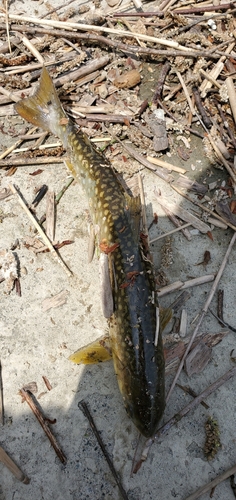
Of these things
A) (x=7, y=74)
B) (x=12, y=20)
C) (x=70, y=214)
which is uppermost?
(x=12, y=20)

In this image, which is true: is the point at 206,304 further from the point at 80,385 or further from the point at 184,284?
the point at 80,385

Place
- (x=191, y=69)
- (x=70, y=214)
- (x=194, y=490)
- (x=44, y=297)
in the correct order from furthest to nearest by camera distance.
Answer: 1. (x=191, y=69)
2. (x=70, y=214)
3. (x=44, y=297)
4. (x=194, y=490)

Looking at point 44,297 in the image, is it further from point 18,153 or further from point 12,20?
point 12,20

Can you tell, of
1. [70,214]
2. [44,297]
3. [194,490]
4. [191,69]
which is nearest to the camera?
[194,490]

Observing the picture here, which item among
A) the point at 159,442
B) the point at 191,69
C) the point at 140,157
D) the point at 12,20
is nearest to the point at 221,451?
the point at 159,442

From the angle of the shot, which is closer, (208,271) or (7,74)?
(208,271)

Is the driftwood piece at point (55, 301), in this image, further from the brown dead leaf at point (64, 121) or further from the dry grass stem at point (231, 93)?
the dry grass stem at point (231, 93)

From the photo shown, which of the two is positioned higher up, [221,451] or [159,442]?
[159,442]
